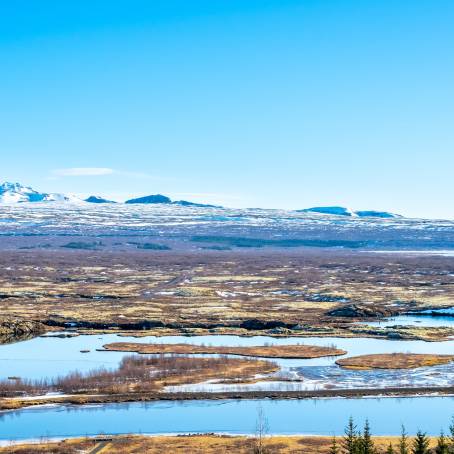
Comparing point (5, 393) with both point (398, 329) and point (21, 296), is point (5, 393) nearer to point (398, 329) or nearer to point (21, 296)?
point (398, 329)

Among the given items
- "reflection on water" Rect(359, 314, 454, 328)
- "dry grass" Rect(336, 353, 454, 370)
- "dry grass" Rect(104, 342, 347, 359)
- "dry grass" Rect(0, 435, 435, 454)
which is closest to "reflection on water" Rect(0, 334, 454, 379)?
"dry grass" Rect(104, 342, 347, 359)

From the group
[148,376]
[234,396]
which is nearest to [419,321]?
[148,376]

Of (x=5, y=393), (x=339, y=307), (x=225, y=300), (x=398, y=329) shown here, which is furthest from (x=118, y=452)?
(x=225, y=300)

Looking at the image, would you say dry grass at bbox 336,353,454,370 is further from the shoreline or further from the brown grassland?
the brown grassland

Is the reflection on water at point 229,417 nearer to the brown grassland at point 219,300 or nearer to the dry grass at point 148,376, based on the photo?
the dry grass at point 148,376

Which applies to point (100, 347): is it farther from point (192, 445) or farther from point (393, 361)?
Result: point (192, 445)

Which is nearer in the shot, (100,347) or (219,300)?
(100,347)

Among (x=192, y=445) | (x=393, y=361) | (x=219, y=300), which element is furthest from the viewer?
(x=219, y=300)
